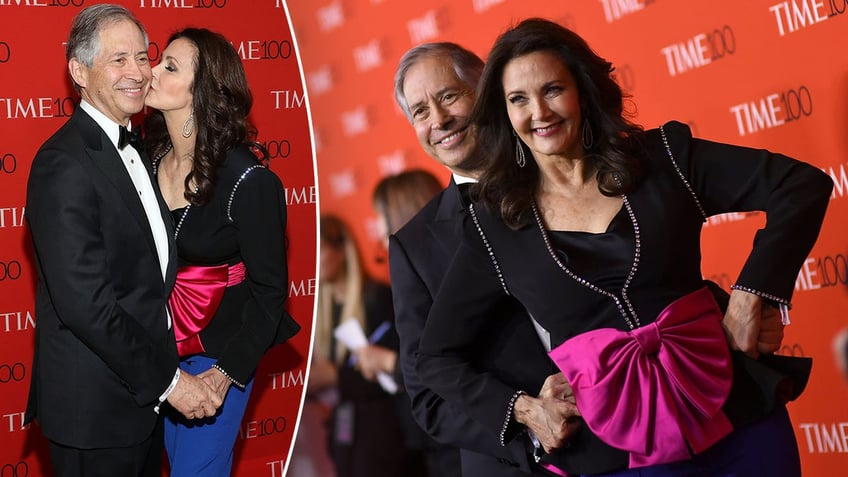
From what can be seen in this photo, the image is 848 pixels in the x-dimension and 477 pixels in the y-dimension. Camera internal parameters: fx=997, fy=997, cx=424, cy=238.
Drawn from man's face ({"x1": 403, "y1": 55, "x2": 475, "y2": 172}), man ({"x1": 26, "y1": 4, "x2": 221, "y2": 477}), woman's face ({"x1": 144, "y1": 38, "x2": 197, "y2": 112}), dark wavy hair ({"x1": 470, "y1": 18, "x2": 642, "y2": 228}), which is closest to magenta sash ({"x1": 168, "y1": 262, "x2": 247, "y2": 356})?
man ({"x1": 26, "y1": 4, "x2": 221, "y2": 477})

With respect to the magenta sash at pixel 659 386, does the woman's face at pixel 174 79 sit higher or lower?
higher

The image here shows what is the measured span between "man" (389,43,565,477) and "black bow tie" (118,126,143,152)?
2.67 feet

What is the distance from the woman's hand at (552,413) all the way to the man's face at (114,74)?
1499 mm

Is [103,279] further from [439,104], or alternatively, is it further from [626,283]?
[626,283]

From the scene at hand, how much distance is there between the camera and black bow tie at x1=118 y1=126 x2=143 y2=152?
2.96 metres

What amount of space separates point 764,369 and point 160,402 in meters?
A: 1.72

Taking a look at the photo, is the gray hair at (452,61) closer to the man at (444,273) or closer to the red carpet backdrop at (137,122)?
the man at (444,273)

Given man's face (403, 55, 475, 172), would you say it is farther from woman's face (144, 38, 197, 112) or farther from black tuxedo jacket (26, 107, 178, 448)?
black tuxedo jacket (26, 107, 178, 448)

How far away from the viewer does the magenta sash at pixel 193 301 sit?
10.3 ft

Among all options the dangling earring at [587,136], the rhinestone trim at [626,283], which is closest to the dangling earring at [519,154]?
the dangling earring at [587,136]

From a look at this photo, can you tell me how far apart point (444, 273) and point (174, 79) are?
1.15 metres

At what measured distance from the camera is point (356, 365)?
Result: 4.80 metres

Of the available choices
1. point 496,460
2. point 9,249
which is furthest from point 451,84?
point 9,249

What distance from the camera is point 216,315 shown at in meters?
3.20
